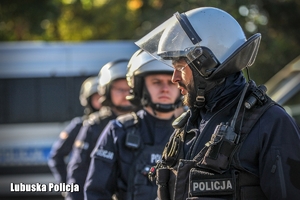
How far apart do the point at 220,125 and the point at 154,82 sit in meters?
1.88

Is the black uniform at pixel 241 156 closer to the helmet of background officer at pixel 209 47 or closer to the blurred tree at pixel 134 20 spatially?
the helmet of background officer at pixel 209 47

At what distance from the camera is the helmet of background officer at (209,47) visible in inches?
120

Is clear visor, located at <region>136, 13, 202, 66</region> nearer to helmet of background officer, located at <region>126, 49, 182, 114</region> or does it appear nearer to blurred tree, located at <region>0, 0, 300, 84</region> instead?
helmet of background officer, located at <region>126, 49, 182, 114</region>

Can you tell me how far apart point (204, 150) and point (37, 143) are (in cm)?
825

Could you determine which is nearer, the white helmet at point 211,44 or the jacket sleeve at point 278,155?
the jacket sleeve at point 278,155

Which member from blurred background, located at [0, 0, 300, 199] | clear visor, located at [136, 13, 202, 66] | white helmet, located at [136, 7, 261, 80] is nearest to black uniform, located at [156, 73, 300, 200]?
white helmet, located at [136, 7, 261, 80]

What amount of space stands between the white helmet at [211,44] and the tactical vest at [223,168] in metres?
0.15

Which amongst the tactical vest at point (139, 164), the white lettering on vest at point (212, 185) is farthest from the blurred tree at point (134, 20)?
the white lettering on vest at point (212, 185)

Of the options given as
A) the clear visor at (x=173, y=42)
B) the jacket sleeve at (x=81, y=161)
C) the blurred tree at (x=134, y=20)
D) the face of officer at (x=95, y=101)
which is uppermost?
the blurred tree at (x=134, y=20)

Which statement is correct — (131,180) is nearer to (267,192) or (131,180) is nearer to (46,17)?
(267,192)

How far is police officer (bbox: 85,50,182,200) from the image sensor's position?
4.30 metres

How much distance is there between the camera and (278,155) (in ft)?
9.03

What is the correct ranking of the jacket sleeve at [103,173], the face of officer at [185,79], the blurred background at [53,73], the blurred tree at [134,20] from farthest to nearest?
the blurred background at [53,73]
the blurred tree at [134,20]
the jacket sleeve at [103,173]
the face of officer at [185,79]

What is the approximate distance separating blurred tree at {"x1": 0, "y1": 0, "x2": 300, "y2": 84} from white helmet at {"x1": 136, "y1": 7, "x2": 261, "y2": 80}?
5852 millimetres
